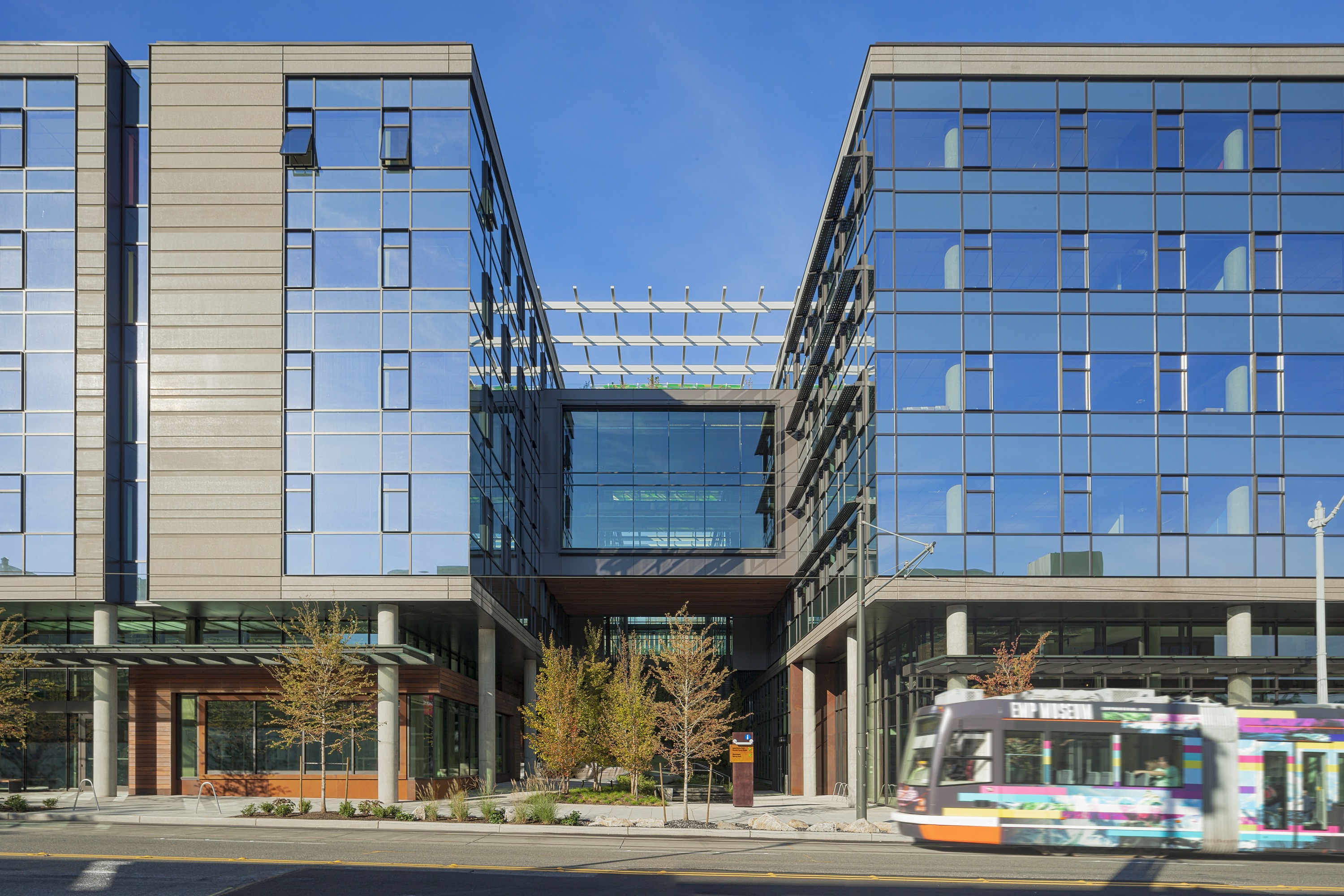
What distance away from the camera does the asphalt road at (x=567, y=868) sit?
17891 millimetres

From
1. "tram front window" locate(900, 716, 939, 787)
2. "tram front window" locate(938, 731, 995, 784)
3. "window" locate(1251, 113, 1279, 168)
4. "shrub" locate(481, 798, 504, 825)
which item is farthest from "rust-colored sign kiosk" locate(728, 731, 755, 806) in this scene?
"window" locate(1251, 113, 1279, 168)

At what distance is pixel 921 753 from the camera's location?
2331 centimetres

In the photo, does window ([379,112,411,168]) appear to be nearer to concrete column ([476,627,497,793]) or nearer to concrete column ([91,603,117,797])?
concrete column ([476,627,497,793])

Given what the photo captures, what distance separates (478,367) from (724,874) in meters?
23.9

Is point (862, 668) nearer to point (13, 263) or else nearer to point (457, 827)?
point (457, 827)

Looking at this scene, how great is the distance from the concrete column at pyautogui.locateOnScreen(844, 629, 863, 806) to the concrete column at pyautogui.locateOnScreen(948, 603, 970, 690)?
3923mm

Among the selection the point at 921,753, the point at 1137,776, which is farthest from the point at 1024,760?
the point at 1137,776

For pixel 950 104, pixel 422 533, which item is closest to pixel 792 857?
pixel 422 533

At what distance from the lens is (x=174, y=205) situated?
38656 mm

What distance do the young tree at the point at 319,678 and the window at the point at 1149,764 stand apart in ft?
69.3

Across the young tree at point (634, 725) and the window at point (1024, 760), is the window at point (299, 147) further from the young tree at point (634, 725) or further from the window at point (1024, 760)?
the window at point (1024, 760)

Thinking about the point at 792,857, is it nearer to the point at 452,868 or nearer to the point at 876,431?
the point at 452,868

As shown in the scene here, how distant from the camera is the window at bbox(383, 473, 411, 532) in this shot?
3794 centimetres

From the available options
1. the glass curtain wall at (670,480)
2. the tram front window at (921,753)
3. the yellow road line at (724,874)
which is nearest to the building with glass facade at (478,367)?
the tram front window at (921,753)
